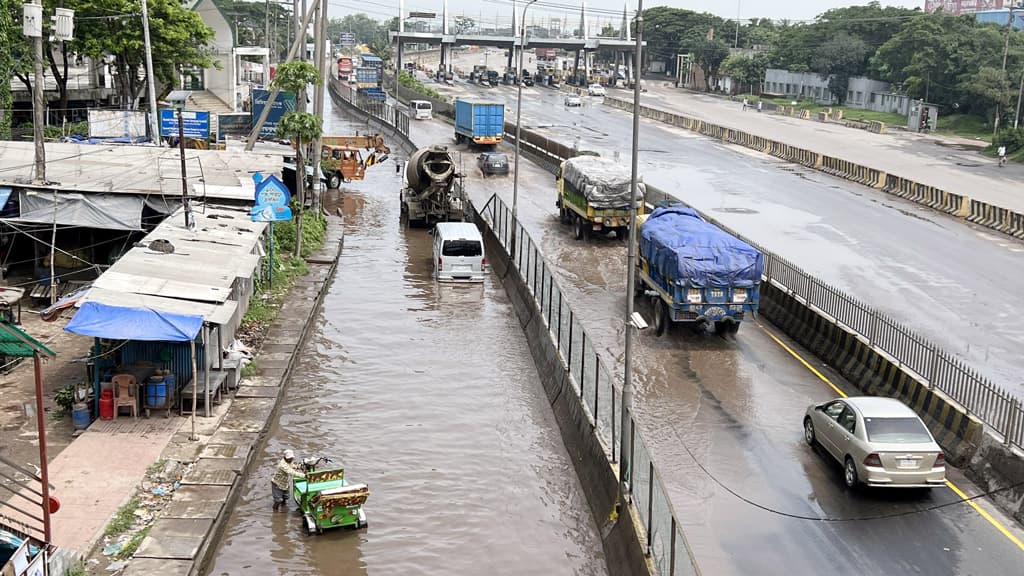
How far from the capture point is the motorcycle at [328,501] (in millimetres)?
18734

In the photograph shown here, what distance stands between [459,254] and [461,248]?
0.26 meters

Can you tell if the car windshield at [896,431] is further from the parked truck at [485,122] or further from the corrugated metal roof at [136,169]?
the parked truck at [485,122]

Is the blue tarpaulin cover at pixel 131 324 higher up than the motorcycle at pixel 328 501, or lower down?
higher up

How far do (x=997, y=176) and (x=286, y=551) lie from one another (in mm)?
60880

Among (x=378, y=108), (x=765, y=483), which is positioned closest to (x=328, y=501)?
(x=765, y=483)

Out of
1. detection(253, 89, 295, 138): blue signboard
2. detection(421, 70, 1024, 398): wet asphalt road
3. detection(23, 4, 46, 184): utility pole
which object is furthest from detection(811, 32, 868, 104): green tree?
detection(23, 4, 46, 184): utility pole

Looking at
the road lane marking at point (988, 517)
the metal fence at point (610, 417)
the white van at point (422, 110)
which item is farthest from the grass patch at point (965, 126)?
the road lane marking at point (988, 517)

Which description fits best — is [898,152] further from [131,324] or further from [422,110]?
[131,324]

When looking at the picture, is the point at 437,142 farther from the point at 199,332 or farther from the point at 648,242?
the point at 199,332

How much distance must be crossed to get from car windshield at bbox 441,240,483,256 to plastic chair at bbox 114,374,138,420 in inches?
708

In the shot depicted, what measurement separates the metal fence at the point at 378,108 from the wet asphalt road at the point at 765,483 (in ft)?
193

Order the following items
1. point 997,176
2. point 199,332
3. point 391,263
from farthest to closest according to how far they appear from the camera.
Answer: point 997,176 → point 391,263 → point 199,332

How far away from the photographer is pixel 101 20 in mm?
56094

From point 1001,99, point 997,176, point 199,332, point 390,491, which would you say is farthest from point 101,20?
point 1001,99
